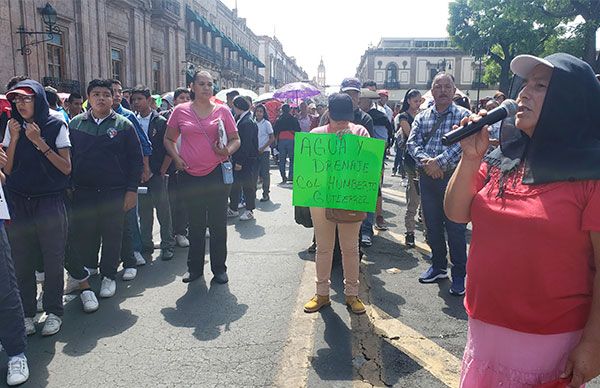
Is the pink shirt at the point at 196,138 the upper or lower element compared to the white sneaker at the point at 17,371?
upper

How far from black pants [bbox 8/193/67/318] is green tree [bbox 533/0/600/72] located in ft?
72.7

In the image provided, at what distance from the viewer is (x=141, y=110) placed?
19.9 feet

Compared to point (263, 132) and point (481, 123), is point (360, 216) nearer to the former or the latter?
point (481, 123)

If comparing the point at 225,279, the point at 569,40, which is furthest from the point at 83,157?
the point at 569,40

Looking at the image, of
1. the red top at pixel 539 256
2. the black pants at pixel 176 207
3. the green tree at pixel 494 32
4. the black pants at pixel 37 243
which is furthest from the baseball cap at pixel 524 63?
the green tree at pixel 494 32

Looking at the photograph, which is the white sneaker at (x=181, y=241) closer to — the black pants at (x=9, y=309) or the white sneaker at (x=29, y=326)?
the white sneaker at (x=29, y=326)

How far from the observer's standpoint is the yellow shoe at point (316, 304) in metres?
4.05

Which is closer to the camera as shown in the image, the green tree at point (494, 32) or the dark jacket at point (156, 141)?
the dark jacket at point (156, 141)

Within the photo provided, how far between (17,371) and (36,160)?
1559mm

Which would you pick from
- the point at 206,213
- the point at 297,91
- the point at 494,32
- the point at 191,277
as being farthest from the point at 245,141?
the point at 494,32

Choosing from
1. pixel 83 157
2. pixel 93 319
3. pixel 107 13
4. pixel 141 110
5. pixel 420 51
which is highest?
pixel 420 51

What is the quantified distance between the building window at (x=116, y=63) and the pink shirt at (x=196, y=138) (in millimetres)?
19441

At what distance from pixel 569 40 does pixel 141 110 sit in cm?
3174

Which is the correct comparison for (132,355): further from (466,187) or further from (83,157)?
(466,187)
